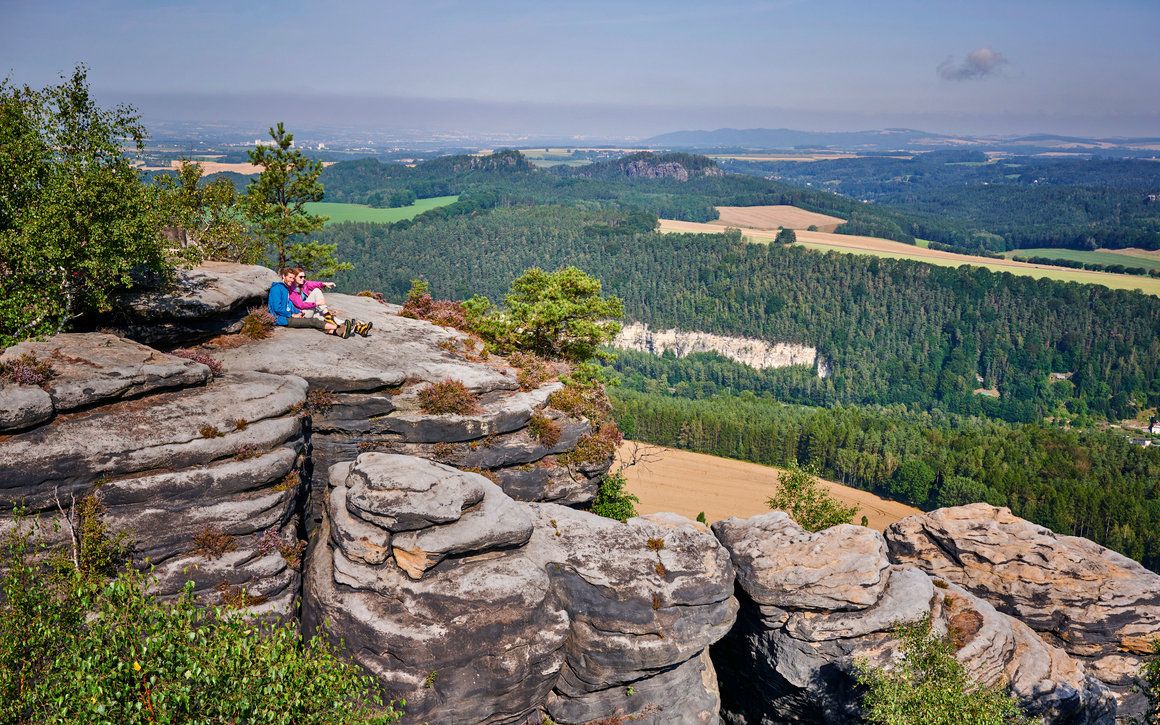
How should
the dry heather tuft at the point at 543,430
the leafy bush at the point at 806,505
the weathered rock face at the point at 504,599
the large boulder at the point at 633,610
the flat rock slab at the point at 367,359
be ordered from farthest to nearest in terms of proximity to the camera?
the leafy bush at the point at 806,505 → the dry heather tuft at the point at 543,430 → the flat rock slab at the point at 367,359 → the large boulder at the point at 633,610 → the weathered rock face at the point at 504,599

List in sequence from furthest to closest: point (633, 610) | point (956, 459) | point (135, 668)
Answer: point (956, 459) → point (633, 610) → point (135, 668)

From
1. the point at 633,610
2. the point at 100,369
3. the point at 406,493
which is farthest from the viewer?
the point at 633,610

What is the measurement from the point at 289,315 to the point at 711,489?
191 ft

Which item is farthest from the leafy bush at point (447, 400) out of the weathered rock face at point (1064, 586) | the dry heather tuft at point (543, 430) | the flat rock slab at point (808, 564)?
the weathered rock face at point (1064, 586)

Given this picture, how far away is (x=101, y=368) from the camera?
21047mm

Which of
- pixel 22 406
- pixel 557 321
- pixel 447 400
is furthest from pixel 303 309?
pixel 22 406

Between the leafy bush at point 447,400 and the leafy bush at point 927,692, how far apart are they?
1721cm

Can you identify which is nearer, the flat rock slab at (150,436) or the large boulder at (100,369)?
the flat rock slab at (150,436)

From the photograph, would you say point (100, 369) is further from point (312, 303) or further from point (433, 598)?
point (433, 598)

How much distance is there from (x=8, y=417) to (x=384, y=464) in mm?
9963

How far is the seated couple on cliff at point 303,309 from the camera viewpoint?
2861cm

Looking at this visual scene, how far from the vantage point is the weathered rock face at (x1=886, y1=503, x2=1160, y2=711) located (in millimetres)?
34250

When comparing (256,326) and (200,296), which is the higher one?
(200,296)

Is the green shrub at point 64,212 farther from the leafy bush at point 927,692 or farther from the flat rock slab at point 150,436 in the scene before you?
the leafy bush at point 927,692
